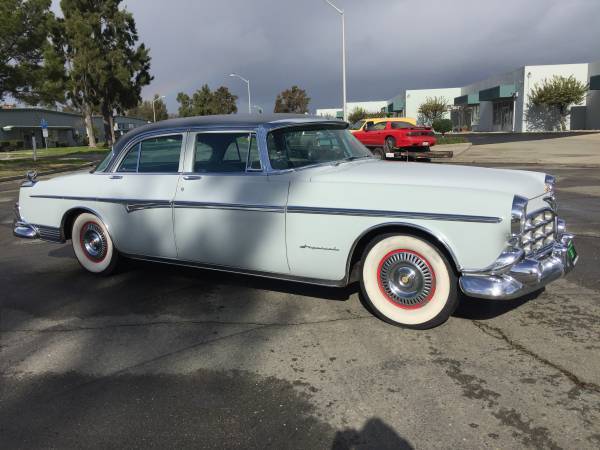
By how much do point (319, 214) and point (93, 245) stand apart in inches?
112

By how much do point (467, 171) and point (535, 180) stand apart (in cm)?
53

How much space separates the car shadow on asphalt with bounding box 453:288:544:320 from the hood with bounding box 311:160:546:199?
1.01 meters

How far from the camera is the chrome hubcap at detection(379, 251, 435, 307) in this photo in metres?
3.84

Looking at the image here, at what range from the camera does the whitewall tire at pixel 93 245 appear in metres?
5.45

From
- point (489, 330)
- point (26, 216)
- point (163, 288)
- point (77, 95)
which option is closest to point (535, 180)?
point (489, 330)

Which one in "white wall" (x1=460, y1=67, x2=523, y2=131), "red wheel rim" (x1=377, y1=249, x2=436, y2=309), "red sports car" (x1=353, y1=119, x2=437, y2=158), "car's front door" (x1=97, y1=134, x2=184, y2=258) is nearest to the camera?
"red wheel rim" (x1=377, y1=249, x2=436, y2=309)

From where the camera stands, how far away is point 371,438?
2.61 meters

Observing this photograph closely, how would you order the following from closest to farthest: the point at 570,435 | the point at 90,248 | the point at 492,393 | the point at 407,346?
the point at 570,435, the point at 492,393, the point at 407,346, the point at 90,248

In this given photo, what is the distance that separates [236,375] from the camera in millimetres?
3326

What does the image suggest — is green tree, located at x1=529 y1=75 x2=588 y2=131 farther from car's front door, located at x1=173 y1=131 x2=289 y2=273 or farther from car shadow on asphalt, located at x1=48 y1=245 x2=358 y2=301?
car's front door, located at x1=173 y1=131 x2=289 y2=273

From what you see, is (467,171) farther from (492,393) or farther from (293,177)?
(492,393)

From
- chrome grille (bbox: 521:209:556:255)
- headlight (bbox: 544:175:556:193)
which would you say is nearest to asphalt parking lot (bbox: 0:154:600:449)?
chrome grille (bbox: 521:209:556:255)

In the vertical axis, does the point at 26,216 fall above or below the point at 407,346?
above

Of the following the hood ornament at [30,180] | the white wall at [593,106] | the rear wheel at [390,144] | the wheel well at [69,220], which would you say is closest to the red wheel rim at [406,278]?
the wheel well at [69,220]
